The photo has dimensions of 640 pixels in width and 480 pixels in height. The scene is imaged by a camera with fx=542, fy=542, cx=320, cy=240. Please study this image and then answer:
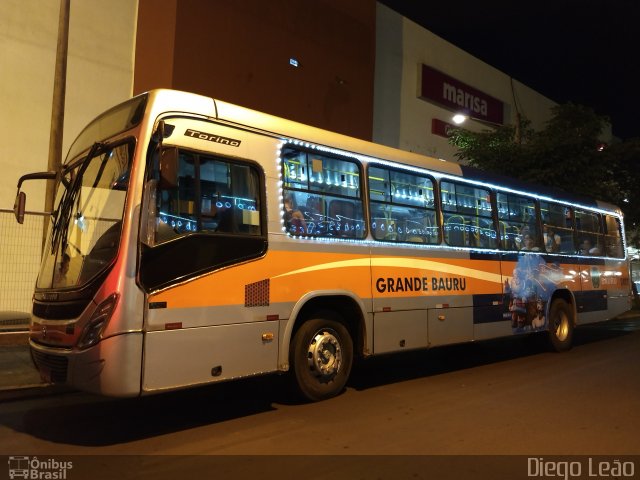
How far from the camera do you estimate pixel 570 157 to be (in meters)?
16.3

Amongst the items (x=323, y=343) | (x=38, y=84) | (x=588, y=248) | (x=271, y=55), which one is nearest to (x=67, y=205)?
(x=323, y=343)

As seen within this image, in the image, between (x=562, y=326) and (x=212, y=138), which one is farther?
(x=562, y=326)

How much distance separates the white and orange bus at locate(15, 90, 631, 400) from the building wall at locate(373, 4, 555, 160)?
447 inches

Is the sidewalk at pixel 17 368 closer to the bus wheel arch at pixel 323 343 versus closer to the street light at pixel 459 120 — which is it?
the bus wheel arch at pixel 323 343

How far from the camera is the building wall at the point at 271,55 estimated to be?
13141mm

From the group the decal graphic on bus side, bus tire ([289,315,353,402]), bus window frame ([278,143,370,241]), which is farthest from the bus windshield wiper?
bus tire ([289,315,353,402])

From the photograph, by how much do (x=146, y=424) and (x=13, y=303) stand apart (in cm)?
582

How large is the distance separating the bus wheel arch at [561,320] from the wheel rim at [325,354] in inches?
218

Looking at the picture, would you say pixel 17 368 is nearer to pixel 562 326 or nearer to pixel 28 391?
pixel 28 391

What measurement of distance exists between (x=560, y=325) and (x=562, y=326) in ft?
0.18

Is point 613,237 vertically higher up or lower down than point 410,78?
lower down

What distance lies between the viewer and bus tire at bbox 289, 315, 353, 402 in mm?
6254

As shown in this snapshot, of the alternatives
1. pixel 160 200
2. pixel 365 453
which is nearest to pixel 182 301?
pixel 160 200

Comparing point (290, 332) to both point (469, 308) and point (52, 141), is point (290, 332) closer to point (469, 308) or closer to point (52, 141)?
point (469, 308)
